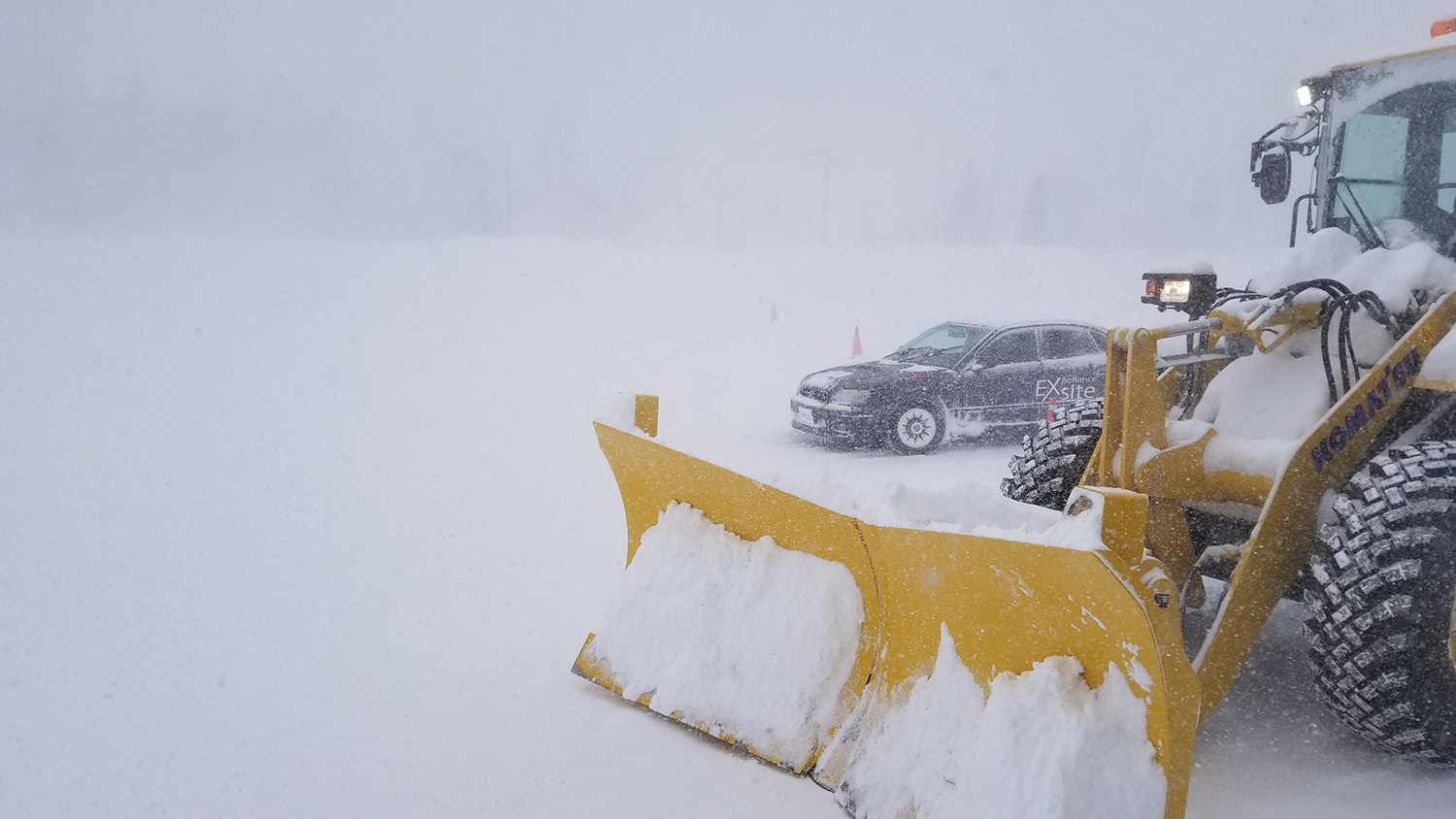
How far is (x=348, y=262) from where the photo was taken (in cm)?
3025

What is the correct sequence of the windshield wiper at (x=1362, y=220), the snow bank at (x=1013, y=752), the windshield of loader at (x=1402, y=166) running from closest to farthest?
the snow bank at (x=1013, y=752) → the windshield of loader at (x=1402, y=166) → the windshield wiper at (x=1362, y=220)

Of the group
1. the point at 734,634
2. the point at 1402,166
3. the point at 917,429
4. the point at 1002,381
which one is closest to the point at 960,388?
the point at 1002,381

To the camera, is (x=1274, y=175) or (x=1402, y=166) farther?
(x=1274, y=175)

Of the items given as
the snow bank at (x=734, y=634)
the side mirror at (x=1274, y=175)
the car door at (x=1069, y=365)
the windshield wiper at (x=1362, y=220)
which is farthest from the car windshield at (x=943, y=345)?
the snow bank at (x=734, y=634)

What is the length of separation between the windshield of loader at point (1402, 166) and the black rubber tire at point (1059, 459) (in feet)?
5.13

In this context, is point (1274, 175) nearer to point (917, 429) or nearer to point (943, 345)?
point (917, 429)

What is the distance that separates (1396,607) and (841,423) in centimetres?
702

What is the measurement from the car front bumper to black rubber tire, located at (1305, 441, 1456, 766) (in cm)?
664

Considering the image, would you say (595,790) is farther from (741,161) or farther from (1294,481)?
(741,161)

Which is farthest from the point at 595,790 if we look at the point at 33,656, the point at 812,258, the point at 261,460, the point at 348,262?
the point at 812,258

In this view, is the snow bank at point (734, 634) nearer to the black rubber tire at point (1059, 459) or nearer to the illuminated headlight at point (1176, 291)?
the black rubber tire at point (1059, 459)

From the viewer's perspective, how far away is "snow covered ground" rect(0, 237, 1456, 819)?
3.33m

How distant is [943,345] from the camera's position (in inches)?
416

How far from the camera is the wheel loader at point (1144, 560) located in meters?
2.62
